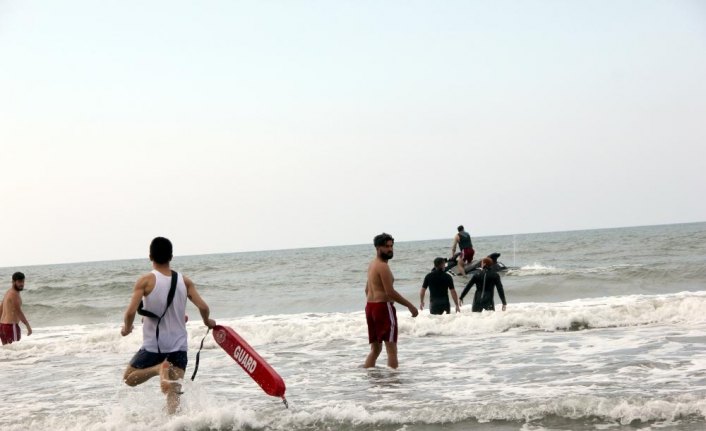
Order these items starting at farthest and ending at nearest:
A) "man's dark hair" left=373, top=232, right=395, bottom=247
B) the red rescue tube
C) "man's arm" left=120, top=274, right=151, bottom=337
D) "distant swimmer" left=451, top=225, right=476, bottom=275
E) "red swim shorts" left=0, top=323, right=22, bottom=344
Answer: "distant swimmer" left=451, top=225, right=476, bottom=275 → "red swim shorts" left=0, top=323, right=22, bottom=344 → "man's dark hair" left=373, top=232, right=395, bottom=247 → the red rescue tube → "man's arm" left=120, top=274, right=151, bottom=337

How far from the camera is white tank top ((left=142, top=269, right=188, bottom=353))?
5695 millimetres

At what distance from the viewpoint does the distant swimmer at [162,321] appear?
18.7 feet

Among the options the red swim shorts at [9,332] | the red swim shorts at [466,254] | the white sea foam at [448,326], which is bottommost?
the white sea foam at [448,326]

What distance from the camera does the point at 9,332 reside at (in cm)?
1212

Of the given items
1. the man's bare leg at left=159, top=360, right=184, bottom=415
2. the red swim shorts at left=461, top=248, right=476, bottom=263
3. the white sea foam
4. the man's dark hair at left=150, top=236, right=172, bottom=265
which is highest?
the man's dark hair at left=150, top=236, right=172, bottom=265

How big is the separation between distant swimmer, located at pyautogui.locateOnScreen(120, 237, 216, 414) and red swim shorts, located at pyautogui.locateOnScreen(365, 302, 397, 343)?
3.05 m

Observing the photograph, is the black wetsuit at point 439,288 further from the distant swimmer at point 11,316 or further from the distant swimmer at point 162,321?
the distant swimmer at point 162,321

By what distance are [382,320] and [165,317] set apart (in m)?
3.48

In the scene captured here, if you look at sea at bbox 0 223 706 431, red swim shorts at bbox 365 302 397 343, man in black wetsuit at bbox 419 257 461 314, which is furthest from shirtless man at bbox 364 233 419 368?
man in black wetsuit at bbox 419 257 461 314

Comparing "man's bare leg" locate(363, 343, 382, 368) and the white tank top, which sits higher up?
the white tank top

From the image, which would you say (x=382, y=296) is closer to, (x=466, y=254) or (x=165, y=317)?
(x=165, y=317)

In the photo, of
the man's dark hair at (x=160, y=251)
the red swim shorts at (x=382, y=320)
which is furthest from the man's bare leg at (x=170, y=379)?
the red swim shorts at (x=382, y=320)

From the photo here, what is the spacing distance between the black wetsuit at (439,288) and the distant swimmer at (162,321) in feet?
24.6

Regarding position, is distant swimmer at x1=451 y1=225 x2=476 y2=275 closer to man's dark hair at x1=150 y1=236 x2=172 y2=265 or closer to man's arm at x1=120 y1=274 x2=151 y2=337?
man's dark hair at x1=150 y1=236 x2=172 y2=265
